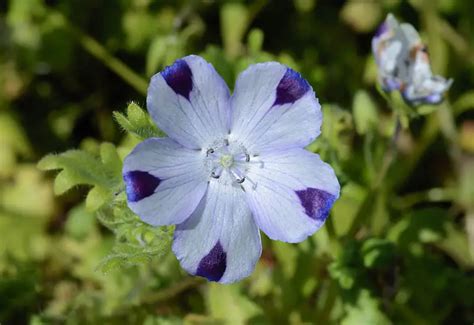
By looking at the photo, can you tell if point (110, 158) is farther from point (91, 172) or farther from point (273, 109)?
point (273, 109)

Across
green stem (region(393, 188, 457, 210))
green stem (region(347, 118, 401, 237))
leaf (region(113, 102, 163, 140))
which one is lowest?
green stem (region(393, 188, 457, 210))

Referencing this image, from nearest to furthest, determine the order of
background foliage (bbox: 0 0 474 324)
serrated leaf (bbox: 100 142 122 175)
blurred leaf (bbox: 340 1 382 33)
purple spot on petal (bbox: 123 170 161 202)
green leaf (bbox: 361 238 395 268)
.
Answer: purple spot on petal (bbox: 123 170 161 202)
serrated leaf (bbox: 100 142 122 175)
green leaf (bbox: 361 238 395 268)
background foliage (bbox: 0 0 474 324)
blurred leaf (bbox: 340 1 382 33)

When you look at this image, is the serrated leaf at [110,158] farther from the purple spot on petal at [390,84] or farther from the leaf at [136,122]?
the purple spot on petal at [390,84]

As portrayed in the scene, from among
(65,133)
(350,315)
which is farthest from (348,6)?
(350,315)

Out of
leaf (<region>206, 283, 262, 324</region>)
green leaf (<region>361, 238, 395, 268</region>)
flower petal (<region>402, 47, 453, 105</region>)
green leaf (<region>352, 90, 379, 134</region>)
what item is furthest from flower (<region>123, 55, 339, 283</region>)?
green leaf (<region>352, 90, 379, 134</region>)

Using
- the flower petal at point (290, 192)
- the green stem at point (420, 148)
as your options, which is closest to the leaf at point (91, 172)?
the flower petal at point (290, 192)

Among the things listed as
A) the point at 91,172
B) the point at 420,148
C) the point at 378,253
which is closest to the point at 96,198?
the point at 91,172

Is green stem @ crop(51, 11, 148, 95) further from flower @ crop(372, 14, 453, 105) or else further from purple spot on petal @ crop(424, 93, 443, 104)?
purple spot on petal @ crop(424, 93, 443, 104)

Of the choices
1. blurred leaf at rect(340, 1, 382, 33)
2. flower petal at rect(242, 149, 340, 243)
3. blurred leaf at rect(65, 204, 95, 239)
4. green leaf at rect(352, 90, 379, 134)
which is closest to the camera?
flower petal at rect(242, 149, 340, 243)

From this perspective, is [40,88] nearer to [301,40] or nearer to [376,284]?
[301,40]
